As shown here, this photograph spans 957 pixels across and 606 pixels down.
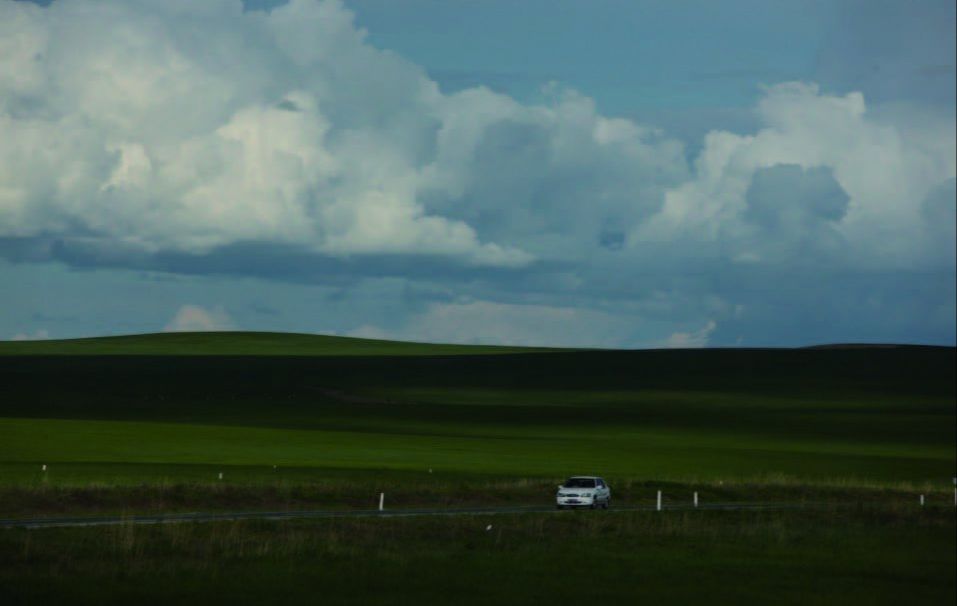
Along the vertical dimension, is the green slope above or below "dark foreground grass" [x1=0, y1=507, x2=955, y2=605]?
above

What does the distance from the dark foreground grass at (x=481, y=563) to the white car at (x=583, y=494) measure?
473 cm

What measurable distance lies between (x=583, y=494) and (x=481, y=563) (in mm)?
19512

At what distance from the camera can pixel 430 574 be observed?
1564 inches

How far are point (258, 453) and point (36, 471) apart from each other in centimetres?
2185

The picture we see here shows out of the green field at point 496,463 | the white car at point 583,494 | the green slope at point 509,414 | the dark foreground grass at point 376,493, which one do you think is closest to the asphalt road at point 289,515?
the white car at point 583,494

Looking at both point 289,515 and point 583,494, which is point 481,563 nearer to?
point 289,515

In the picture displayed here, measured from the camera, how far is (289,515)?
5394 centimetres

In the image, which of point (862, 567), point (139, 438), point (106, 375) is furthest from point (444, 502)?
point (106, 375)

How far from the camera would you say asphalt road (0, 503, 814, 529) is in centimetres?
4806

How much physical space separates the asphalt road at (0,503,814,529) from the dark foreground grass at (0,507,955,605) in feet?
6.49

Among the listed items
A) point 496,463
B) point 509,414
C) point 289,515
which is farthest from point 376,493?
Result: point 509,414

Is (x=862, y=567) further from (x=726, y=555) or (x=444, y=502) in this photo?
(x=444, y=502)

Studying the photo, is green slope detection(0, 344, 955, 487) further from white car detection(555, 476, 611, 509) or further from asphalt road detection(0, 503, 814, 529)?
white car detection(555, 476, 611, 509)

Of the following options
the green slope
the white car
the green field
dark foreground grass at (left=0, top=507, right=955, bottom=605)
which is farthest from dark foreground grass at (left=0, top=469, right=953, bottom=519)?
dark foreground grass at (left=0, top=507, right=955, bottom=605)
